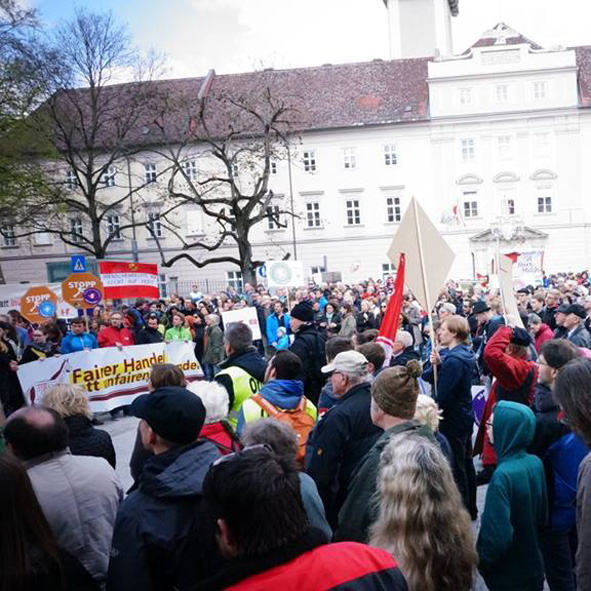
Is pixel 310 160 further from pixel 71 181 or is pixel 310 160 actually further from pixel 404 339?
pixel 404 339

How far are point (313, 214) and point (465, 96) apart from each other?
42.4ft

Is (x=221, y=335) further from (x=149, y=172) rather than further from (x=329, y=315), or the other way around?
(x=149, y=172)

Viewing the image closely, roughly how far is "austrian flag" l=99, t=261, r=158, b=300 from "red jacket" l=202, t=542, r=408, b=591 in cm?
1224

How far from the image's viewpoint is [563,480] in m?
3.87

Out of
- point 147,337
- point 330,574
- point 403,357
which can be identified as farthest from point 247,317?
point 330,574

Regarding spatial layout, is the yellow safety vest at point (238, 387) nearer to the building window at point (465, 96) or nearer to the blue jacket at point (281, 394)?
the blue jacket at point (281, 394)

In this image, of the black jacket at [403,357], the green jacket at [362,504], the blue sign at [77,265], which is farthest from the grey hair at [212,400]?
the blue sign at [77,265]

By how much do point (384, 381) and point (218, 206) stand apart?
47877 millimetres

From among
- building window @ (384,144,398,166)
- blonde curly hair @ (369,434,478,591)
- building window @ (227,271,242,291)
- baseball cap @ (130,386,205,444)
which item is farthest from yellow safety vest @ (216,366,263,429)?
building window @ (384,144,398,166)

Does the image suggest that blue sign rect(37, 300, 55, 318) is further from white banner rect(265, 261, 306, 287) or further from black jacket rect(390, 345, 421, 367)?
black jacket rect(390, 345, 421, 367)

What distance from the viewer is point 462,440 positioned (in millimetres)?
5863

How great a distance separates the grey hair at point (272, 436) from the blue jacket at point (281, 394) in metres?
1.20

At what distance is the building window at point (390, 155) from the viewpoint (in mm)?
48656

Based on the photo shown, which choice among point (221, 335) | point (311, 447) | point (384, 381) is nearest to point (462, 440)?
point (311, 447)
